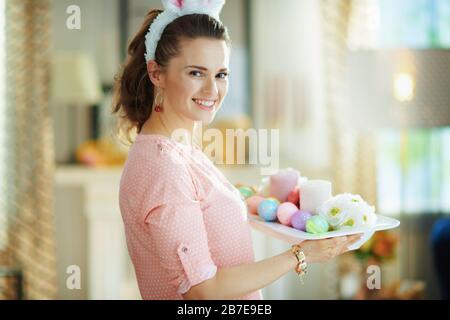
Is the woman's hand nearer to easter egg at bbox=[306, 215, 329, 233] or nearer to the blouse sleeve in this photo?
easter egg at bbox=[306, 215, 329, 233]

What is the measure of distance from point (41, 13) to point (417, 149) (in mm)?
2056

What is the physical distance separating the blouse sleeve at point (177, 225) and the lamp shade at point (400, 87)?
1597 millimetres

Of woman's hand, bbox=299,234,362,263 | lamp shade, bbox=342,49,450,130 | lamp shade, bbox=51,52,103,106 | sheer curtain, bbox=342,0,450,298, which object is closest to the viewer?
woman's hand, bbox=299,234,362,263

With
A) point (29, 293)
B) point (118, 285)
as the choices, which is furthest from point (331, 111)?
point (29, 293)

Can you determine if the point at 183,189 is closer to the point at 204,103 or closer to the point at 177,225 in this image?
the point at 177,225

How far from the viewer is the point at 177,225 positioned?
1.03 m

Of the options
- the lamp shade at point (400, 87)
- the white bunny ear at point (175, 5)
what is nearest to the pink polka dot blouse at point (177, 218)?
the white bunny ear at point (175, 5)

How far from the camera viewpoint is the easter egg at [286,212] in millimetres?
1223

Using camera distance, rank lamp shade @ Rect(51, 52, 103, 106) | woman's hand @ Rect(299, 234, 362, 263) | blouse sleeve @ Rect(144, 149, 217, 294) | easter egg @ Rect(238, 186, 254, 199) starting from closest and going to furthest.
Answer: blouse sleeve @ Rect(144, 149, 217, 294)
woman's hand @ Rect(299, 234, 362, 263)
easter egg @ Rect(238, 186, 254, 199)
lamp shade @ Rect(51, 52, 103, 106)

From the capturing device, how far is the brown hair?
3.66 feet

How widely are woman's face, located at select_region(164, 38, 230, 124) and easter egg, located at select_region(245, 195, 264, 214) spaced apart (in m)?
0.26

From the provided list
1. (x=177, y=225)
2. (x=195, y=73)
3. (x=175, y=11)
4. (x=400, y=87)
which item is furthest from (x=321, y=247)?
(x=400, y=87)

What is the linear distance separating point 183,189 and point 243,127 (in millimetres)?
2217

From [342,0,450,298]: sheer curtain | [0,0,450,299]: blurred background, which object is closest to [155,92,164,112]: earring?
[0,0,450,299]: blurred background
